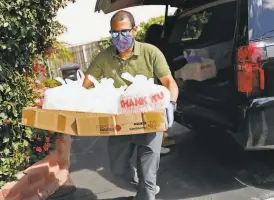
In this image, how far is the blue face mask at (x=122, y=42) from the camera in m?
2.63

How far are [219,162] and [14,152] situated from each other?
210 cm

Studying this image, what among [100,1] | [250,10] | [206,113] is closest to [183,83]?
[206,113]

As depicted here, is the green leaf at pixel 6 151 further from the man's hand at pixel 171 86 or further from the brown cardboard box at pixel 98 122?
the man's hand at pixel 171 86

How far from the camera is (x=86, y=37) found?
1202 cm

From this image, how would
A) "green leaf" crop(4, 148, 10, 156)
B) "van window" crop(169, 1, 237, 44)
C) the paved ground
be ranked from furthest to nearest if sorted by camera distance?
"van window" crop(169, 1, 237, 44), the paved ground, "green leaf" crop(4, 148, 10, 156)

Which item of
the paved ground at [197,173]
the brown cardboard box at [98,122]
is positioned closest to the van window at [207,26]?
the paved ground at [197,173]

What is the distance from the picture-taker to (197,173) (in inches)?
146

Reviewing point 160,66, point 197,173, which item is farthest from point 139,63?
point 197,173

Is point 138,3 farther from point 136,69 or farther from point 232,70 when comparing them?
point 136,69

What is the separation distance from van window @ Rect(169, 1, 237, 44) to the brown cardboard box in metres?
1.71

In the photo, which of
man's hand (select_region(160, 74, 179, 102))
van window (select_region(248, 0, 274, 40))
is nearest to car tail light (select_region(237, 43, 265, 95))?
van window (select_region(248, 0, 274, 40))

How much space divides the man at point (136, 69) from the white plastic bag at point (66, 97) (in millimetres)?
270

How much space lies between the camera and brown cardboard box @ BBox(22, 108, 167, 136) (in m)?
2.33

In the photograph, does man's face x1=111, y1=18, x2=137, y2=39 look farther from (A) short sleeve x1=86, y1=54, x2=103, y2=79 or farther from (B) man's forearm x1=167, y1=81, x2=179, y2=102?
(B) man's forearm x1=167, y1=81, x2=179, y2=102
